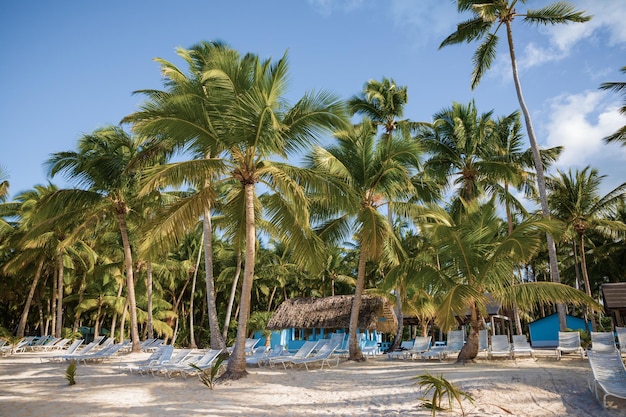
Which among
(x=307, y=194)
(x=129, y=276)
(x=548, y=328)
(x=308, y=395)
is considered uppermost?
(x=307, y=194)

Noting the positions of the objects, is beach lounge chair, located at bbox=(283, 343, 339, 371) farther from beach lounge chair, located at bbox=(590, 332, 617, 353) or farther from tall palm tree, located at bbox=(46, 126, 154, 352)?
tall palm tree, located at bbox=(46, 126, 154, 352)

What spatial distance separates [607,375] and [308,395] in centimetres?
499

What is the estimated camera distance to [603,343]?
1069 cm

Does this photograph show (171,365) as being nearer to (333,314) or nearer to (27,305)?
(333,314)

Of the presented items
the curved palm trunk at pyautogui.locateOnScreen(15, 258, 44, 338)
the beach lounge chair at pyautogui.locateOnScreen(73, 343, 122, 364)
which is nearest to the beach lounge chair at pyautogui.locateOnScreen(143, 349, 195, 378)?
the beach lounge chair at pyautogui.locateOnScreen(73, 343, 122, 364)

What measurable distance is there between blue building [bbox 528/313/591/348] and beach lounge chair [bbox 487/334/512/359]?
14959 millimetres

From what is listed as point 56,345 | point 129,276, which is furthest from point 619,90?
point 56,345

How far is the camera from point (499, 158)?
17594 mm

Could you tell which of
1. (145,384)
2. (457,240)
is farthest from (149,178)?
(457,240)

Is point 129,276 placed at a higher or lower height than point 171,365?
higher

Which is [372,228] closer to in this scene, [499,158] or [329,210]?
[329,210]

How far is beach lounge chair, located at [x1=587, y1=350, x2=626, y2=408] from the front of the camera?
6656 mm

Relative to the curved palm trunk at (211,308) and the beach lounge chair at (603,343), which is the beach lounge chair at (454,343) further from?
the curved palm trunk at (211,308)

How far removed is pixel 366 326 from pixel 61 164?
45.0ft
